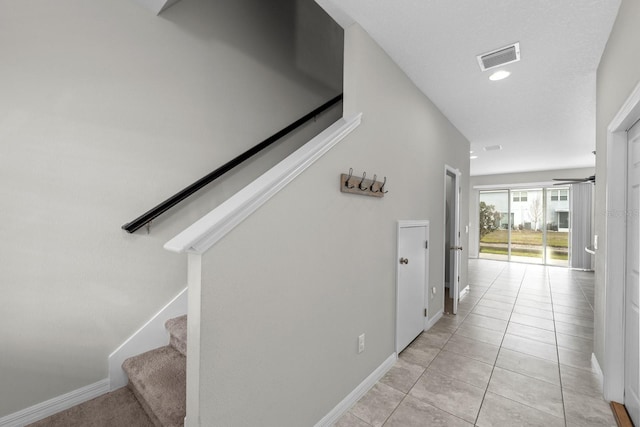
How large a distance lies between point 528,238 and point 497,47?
8.07m

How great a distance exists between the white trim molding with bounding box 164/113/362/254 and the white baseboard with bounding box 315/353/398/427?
4.54 feet

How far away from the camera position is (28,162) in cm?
150

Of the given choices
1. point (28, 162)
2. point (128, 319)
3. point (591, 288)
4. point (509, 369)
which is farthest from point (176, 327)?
point (591, 288)

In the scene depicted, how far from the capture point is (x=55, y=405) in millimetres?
1572

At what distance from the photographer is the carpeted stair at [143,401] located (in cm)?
141

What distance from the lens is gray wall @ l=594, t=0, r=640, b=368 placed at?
5.04 feet

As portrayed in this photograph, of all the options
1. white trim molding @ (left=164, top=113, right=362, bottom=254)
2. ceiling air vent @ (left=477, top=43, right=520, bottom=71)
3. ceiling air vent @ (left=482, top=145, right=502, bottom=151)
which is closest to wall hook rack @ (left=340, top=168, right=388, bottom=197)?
white trim molding @ (left=164, top=113, right=362, bottom=254)

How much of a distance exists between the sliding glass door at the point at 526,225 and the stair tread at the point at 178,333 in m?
9.45

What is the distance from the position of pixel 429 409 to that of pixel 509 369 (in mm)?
1049

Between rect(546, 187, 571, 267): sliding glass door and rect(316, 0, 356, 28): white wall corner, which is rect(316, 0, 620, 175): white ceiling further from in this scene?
rect(546, 187, 571, 267): sliding glass door

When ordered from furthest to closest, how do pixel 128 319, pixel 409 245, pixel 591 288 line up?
pixel 591 288 → pixel 409 245 → pixel 128 319

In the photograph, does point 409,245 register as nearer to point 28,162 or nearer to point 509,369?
point 509,369

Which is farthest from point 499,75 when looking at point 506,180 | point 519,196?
point 519,196

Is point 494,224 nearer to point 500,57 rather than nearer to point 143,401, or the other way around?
point 500,57
